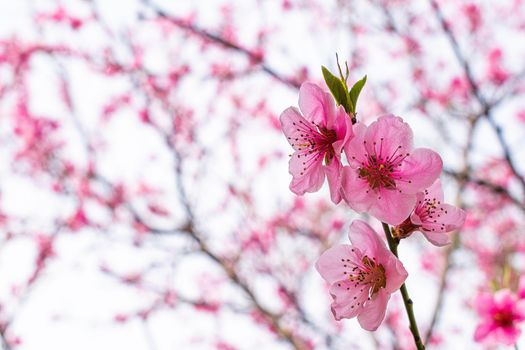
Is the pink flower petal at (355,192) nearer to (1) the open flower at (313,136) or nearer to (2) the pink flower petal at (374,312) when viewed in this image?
(1) the open flower at (313,136)

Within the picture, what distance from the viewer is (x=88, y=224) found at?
18.0 ft

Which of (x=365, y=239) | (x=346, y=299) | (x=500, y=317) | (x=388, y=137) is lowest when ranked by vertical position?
(x=346, y=299)

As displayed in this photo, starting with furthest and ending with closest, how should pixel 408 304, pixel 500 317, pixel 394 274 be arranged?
pixel 500 317, pixel 394 274, pixel 408 304

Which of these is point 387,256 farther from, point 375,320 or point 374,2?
point 374,2

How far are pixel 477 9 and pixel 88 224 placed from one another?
220 inches

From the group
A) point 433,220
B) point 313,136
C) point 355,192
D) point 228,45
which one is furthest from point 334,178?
point 228,45

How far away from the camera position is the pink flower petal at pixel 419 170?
1.34 meters

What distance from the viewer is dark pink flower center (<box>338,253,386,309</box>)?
4.50 ft

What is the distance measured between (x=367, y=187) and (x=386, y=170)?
95 millimetres

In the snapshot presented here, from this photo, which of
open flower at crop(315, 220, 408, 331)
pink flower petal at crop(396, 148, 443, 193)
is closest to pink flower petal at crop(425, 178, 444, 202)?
pink flower petal at crop(396, 148, 443, 193)

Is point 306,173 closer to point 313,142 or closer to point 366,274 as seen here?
point 313,142

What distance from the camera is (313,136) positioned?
1.47m

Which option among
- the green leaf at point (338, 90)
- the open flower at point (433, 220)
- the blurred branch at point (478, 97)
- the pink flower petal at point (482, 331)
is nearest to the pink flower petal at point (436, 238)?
the open flower at point (433, 220)

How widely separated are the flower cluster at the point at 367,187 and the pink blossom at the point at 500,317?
81 cm
